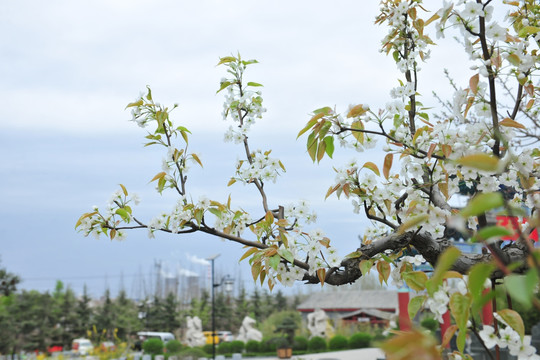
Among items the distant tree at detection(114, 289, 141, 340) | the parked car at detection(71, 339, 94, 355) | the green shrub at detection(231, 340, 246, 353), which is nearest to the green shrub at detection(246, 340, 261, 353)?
the green shrub at detection(231, 340, 246, 353)

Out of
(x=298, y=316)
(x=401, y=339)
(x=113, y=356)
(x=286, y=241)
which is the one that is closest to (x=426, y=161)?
(x=286, y=241)

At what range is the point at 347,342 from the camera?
18.4 meters

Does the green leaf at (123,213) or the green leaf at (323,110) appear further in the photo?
the green leaf at (123,213)

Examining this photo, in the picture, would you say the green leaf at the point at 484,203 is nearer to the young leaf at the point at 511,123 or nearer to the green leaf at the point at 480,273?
the green leaf at the point at 480,273

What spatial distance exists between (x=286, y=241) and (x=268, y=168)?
598 mm

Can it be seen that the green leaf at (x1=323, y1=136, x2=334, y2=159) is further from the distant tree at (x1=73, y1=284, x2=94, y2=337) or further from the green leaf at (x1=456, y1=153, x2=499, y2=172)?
the distant tree at (x1=73, y1=284, x2=94, y2=337)

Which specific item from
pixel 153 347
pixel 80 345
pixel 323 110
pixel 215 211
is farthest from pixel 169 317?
pixel 323 110

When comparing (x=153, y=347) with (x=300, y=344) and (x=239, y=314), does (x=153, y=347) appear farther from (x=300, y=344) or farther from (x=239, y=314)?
(x=239, y=314)

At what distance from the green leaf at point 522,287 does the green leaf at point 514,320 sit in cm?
60

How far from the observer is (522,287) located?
1.75ft

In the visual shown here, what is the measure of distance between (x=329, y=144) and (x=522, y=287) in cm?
121

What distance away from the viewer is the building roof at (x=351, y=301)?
29.1m

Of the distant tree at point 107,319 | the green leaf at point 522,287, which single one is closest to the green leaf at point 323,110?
the green leaf at point 522,287

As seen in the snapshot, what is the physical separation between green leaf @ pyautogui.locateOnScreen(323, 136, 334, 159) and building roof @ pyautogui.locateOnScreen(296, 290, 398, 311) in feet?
92.0
